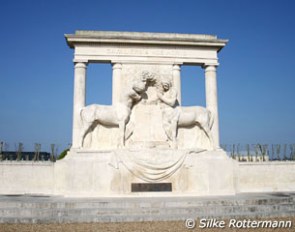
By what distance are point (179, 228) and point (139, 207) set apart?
6.82ft

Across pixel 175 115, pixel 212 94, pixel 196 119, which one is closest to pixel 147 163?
pixel 175 115

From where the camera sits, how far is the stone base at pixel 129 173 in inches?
493

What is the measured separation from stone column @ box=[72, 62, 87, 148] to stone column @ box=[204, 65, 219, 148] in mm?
5849

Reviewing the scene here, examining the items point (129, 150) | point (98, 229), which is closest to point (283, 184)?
point (129, 150)

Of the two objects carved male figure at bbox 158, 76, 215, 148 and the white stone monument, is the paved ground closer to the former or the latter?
the white stone monument

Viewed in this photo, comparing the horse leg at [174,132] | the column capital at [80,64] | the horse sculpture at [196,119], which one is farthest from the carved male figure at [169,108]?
the column capital at [80,64]

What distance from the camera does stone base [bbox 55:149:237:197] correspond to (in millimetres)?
12516

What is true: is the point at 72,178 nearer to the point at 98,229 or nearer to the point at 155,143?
the point at 155,143

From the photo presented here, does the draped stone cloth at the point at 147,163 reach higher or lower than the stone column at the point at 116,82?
→ lower

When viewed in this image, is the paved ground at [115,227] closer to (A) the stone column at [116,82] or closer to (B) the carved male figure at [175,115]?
(B) the carved male figure at [175,115]

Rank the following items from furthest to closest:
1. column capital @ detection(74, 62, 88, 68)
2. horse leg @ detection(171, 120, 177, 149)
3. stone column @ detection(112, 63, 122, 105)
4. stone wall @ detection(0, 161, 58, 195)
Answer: stone wall @ detection(0, 161, 58, 195) → column capital @ detection(74, 62, 88, 68) → stone column @ detection(112, 63, 122, 105) → horse leg @ detection(171, 120, 177, 149)

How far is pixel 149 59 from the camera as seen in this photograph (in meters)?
14.5

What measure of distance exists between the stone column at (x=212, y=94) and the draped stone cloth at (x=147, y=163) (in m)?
2.80

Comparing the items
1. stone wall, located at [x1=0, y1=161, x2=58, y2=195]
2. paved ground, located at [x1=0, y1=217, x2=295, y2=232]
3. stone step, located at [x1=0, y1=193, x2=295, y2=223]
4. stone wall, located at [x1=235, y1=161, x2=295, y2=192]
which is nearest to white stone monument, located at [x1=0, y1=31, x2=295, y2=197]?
stone wall, located at [x1=0, y1=161, x2=58, y2=195]
